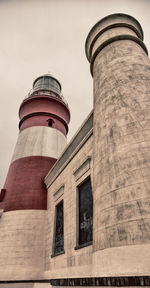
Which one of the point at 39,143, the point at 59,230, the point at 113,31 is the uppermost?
the point at 113,31

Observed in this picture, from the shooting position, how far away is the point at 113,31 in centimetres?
873

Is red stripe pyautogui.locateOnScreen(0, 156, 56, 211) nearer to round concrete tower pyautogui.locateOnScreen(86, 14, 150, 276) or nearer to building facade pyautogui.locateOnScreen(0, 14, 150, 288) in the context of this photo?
building facade pyautogui.locateOnScreen(0, 14, 150, 288)

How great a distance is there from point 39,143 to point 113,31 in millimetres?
9601

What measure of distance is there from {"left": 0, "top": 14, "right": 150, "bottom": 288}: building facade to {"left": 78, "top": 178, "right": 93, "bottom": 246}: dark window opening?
4 centimetres

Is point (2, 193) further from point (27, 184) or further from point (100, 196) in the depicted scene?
point (100, 196)

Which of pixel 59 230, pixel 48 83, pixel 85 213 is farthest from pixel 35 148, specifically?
pixel 48 83

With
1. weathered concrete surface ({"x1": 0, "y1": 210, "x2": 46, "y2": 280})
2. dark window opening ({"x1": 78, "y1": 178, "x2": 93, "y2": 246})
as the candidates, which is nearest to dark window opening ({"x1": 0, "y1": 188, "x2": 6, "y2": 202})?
weathered concrete surface ({"x1": 0, "y1": 210, "x2": 46, "y2": 280})

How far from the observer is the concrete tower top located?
8.44 metres

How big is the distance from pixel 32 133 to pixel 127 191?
12.7 m

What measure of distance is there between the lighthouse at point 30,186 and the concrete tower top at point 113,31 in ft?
27.4

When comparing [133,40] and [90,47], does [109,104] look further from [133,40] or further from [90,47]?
[90,47]

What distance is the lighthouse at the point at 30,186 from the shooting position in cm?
1145

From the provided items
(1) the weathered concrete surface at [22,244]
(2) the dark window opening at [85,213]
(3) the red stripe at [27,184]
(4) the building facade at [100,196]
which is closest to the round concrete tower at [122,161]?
(4) the building facade at [100,196]

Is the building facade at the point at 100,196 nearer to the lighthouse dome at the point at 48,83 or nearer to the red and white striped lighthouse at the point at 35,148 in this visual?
the red and white striped lighthouse at the point at 35,148
